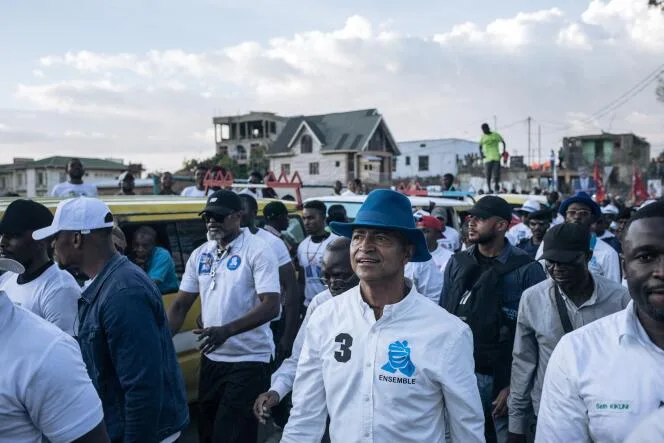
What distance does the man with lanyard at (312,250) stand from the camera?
6891 millimetres

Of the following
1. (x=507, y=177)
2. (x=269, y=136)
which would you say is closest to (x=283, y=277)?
(x=507, y=177)

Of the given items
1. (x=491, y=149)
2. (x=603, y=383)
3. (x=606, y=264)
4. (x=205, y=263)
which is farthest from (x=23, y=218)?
(x=491, y=149)

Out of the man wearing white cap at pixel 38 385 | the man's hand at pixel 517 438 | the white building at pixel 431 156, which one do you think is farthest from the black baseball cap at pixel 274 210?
the white building at pixel 431 156

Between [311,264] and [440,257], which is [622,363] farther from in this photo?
[311,264]

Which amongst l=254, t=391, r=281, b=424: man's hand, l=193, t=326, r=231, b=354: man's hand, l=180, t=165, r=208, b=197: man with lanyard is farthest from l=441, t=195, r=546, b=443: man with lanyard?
l=180, t=165, r=208, b=197: man with lanyard

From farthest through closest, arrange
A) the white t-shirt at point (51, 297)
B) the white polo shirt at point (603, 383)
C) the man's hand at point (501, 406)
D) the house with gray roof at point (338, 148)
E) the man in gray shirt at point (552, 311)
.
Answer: the house with gray roof at point (338, 148) < the man's hand at point (501, 406) < the man in gray shirt at point (552, 311) < the white t-shirt at point (51, 297) < the white polo shirt at point (603, 383)

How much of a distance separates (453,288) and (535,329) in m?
0.93

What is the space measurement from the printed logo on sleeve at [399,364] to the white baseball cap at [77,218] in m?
1.64

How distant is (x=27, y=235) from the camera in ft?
12.4

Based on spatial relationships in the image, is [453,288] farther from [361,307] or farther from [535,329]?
[361,307]

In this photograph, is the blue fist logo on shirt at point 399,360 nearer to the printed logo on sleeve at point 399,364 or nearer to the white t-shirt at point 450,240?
the printed logo on sleeve at point 399,364

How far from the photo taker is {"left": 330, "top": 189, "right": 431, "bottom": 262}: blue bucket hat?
2.75 m

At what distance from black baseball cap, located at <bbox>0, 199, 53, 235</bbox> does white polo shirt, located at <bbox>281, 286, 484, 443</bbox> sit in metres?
2.13

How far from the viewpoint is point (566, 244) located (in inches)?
150
